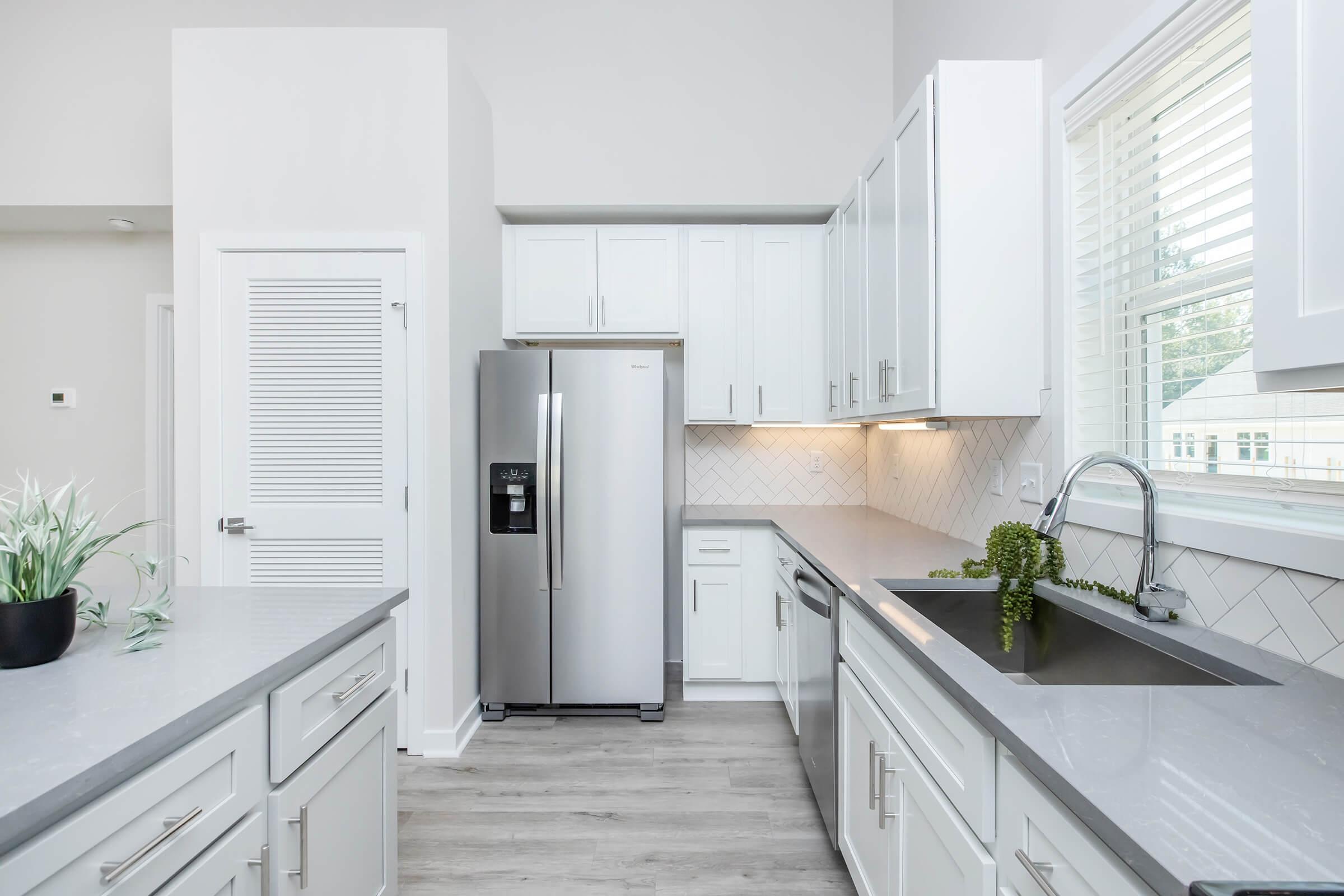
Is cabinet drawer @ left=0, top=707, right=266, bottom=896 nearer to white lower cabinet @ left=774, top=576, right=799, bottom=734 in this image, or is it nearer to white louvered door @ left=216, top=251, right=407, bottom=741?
white louvered door @ left=216, top=251, right=407, bottom=741

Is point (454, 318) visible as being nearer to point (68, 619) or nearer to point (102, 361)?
point (68, 619)

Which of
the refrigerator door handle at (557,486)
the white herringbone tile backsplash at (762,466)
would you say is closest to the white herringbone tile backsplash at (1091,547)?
the white herringbone tile backsplash at (762,466)

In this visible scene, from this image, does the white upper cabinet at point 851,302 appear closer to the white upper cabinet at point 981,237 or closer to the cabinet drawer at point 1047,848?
the white upper cabinet at point 981,237

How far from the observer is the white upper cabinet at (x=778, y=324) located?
3.40 metres

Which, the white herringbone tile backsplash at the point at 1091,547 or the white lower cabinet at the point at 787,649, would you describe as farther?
the white lower cabinet at the point at 787,649

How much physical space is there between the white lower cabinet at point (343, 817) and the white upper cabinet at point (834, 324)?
2.26 m

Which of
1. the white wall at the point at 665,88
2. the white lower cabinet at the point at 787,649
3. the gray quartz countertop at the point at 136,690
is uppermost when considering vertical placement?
the white wall at the point at 665,88

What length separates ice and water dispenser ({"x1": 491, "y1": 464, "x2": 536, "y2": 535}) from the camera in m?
2.94

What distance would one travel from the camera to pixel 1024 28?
200cm

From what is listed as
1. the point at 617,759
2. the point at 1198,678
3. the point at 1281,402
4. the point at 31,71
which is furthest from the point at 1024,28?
the point at 31,71

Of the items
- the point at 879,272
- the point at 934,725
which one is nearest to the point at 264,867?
the point at 934,725

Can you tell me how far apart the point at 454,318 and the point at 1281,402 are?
2572 millimetres

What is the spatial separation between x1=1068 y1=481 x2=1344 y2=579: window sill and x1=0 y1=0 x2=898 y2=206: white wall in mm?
2256

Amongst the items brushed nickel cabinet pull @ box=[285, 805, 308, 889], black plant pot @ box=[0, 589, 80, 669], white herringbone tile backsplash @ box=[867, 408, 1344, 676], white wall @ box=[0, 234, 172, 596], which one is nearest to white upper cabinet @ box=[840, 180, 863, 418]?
white herringbone tile backsplash @ box=[867, 408, 1344, 676]
